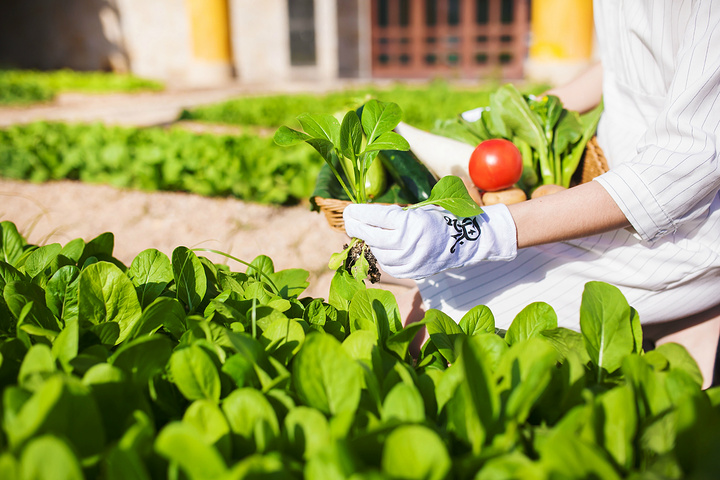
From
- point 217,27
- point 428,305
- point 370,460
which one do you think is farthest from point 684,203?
point 217,27

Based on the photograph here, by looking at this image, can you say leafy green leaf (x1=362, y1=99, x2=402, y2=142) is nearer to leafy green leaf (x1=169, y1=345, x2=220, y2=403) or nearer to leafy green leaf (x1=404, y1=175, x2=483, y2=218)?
leafy green leaf (x1=404, y1=175, x2=483, y2=218)

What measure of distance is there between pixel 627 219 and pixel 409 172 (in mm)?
748

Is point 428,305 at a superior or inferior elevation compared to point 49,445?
inferior

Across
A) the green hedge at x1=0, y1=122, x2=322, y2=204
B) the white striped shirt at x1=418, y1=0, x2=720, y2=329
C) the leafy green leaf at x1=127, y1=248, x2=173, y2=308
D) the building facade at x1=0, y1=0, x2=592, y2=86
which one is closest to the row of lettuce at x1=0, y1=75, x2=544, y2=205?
the green hedge at x1=0, y1=122, x2=322, y2=204

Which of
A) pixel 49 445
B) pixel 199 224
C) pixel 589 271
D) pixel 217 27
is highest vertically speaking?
pixel 217 27

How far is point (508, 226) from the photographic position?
127 centimetres

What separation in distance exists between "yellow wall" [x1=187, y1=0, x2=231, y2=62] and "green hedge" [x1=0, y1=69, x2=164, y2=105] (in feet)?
5.08

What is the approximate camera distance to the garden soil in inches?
121

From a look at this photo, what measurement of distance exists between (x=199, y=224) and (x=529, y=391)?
2.98 meters

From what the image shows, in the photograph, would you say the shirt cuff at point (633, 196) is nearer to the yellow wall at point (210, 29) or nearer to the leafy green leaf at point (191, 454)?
the leafy green leaf at point (191, 454)

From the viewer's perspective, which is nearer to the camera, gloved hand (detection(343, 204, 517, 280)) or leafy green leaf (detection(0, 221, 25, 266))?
gloved hand (detection(343, 204, 517, 280))

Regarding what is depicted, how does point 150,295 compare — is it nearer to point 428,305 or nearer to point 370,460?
point 370,460

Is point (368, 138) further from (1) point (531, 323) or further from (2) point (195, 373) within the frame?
(2) point (195, 373)

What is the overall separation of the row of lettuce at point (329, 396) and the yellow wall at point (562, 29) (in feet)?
41.5
